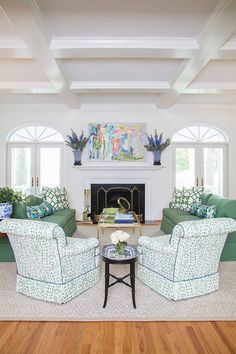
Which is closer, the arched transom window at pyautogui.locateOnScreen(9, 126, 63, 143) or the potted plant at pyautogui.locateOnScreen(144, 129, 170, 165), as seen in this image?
the potted plant at pyautogui.locateOnScreen(144, 129, 170, 165)

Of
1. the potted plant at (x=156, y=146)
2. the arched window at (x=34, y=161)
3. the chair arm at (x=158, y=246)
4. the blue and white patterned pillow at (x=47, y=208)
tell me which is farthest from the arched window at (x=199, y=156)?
the chair arm at (x=158, y=246)

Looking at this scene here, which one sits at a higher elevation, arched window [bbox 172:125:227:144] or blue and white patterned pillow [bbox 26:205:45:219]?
arched window [bbox 172:125:227:144]

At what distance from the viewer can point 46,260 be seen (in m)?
2.73

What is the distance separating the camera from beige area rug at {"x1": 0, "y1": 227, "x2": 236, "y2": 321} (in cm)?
259

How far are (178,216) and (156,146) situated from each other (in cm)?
245

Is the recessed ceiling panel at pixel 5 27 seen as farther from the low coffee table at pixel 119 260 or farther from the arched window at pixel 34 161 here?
the arched window at pixel 34 161

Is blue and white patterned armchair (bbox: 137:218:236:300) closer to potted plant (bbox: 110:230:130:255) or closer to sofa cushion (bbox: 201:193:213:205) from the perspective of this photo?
potted plant (bbox: 110:230:130:255)

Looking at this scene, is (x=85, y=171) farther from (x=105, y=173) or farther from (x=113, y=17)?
(x=113, y=17)

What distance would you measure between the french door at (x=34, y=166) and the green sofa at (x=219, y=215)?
11.1 ft

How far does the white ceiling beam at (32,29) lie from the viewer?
8.12ft

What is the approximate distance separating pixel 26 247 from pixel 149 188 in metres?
4.64

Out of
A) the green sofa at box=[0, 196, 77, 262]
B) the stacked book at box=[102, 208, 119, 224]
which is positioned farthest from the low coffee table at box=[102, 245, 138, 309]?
the green sofa at box=[0, 196, 77, 262]

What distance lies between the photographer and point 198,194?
17.8 feet

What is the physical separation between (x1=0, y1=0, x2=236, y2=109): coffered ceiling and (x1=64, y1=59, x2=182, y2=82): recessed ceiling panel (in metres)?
0.02
